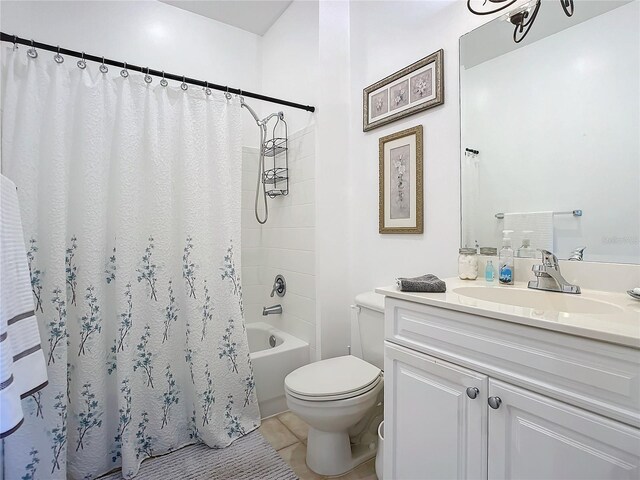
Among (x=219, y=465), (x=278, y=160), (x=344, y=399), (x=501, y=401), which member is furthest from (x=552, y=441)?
(x=278, y=160)

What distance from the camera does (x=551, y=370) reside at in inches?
30.3

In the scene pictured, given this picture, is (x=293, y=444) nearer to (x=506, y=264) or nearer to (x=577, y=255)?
(x=506, y=264)

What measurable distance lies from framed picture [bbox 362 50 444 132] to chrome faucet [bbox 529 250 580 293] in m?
0.84

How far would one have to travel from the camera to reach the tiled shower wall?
208 centimetres

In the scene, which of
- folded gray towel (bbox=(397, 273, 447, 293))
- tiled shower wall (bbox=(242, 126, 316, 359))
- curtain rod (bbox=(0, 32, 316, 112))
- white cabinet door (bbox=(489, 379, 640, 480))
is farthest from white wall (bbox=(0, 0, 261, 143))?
white cabinet door (bbox=(489, 379, 640, 480))

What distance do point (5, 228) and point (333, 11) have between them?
6.68 feet

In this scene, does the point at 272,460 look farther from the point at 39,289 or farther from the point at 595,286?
the point at 595,286

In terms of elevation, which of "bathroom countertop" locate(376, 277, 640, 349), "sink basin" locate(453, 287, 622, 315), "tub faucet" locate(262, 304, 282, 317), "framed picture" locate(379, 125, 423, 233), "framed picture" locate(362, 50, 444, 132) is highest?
"framed picture" locate(362, 50, 444, 132)

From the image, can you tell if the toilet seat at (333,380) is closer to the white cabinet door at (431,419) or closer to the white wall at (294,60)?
the white cabinet door at (431,419)

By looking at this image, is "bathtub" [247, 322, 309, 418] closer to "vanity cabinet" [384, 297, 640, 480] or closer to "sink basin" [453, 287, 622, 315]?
"vanity cabinet" [384, 297, 640, 480]

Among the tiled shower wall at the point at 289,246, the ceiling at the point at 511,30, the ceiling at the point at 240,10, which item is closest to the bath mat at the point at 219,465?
the tiled shower wall at the point at 289,246

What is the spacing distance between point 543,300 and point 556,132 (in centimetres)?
62

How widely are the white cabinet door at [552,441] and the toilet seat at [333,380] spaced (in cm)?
62

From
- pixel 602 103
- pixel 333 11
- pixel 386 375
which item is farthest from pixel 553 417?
pixel 333 11
